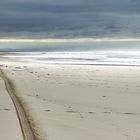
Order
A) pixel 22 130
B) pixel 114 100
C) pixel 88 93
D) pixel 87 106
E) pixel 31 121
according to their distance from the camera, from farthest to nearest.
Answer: pixel 88 93
pixel 114 100
pixel 87 106
pixel 31 121
pixel 22 130

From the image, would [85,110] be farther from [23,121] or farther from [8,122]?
[8,122]

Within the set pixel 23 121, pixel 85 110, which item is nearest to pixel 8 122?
pixel 23 121

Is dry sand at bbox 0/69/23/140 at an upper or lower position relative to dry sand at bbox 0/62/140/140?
upper

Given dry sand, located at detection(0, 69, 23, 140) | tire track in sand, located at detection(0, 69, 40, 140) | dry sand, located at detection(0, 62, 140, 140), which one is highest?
dry sand, located at detection(0, 69, 23, 140)

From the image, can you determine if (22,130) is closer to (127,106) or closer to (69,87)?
(127,106)

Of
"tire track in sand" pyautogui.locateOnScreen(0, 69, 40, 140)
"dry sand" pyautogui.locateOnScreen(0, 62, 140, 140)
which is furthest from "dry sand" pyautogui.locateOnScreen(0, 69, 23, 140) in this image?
"dry sand" pyautogui.locateOnScreen(0, 62, 140, 140)

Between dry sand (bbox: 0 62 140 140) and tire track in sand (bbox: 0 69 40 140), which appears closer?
tire track in sand (bbox: 0 69 40 140)

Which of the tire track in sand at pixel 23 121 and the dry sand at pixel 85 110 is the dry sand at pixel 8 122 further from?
the dry sand at pixel 85 110

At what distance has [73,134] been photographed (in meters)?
7.80

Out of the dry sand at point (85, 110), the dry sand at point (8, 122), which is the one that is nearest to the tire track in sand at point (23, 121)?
the dry sand at point (8, 122)

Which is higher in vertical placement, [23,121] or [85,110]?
[23,121]

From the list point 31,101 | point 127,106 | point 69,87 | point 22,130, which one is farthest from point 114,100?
point 22,130

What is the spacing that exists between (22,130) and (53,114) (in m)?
1.89

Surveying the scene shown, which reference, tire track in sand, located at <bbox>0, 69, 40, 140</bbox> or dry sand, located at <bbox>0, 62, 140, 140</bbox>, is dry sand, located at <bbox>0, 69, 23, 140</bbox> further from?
dry sand, located at <bbox>0, 62, 140, 140</bbox>
